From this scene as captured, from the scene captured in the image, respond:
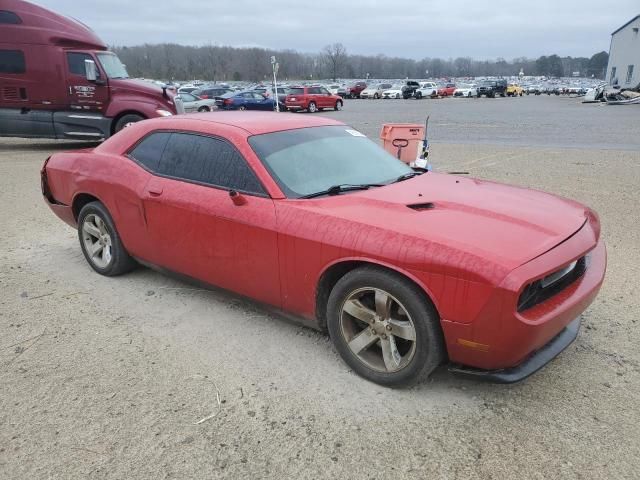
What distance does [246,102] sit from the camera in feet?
94.0

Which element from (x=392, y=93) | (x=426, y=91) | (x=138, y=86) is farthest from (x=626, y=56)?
(x=138, y=86)

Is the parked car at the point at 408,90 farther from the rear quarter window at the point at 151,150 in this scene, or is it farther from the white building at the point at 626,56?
the rear quarter window at the point at 151,150

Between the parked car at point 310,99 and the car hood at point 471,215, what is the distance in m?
27.2

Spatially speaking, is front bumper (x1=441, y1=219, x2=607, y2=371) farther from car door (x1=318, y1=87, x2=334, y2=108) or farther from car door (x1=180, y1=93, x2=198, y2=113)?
car door (x1=318, y1=87, x2=334, y2=108)

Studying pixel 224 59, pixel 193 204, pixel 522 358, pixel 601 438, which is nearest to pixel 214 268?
pixel 193 204

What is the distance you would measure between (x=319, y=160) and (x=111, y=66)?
1190 cm

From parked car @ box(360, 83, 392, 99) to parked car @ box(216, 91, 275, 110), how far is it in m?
20.8

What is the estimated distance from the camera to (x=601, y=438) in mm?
2402

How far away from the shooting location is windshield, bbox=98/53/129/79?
510 inches

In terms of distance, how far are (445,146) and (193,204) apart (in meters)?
10.9

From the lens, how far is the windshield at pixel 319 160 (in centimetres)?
328

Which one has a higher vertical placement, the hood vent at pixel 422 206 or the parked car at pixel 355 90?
the hood vent at pixel 422 206

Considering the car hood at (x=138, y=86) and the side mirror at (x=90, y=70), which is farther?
the car hood at (x=138, y=86)

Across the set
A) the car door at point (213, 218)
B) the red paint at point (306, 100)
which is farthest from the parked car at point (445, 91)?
the car door at point (213, 218)
